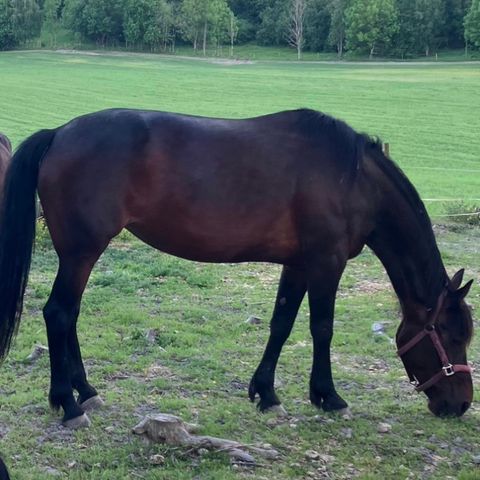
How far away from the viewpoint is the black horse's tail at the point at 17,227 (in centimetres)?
456

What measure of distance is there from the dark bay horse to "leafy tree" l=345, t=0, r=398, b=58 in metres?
71.2

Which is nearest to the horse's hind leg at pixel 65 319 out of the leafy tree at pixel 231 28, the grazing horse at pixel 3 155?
the grazing horse at pixel 3 155

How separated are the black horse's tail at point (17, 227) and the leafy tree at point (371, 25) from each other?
71.7 metres

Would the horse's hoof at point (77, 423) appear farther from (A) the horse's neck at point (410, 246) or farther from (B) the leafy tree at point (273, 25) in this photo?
(B) the leafy tree at point (273, 25)

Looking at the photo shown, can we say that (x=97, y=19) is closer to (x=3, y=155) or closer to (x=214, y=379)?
(x=3, y=155)

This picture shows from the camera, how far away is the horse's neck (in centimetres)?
492

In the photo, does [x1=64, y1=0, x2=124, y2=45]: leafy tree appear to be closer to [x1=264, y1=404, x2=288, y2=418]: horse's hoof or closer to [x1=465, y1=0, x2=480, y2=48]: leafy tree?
[x1=465, y1=0, x2=480, y2=48]: leafy tree

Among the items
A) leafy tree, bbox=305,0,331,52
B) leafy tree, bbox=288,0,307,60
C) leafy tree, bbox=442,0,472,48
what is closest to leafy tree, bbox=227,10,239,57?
leafy tree, bbox=288,0,307,60

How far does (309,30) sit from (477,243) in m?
73.5

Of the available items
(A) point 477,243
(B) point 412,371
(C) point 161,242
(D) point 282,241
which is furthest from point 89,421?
(A) point 477,243

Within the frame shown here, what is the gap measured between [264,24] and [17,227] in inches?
3365

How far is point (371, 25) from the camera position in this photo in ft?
241

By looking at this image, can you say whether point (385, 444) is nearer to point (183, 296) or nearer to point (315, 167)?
point (315, 167)

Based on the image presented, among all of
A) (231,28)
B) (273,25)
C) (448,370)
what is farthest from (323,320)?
(273,25)
